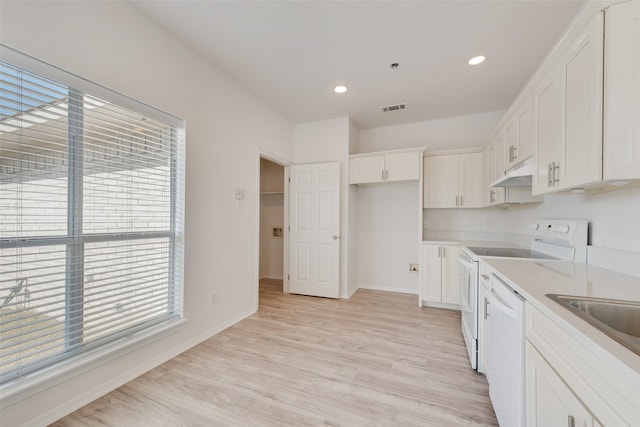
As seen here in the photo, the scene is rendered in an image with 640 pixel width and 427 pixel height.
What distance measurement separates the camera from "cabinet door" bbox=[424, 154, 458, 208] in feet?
11.7

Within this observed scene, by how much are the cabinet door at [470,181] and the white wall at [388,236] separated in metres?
0.68

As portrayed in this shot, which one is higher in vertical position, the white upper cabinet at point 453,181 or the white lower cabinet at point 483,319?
the white upper cabinet at point 453,181

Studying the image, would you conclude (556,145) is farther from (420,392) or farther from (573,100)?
(420,392)

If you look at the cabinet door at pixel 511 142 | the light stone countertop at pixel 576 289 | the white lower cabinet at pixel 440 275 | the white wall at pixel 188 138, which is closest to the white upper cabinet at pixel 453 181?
the white lower cabinet at pixel 440 275

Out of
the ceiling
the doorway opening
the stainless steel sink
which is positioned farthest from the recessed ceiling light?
the doorway opening

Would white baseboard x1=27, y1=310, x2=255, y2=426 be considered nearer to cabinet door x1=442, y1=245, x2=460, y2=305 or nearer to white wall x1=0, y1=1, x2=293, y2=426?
white wall x1=0, y1=1, x2=293, y2=426

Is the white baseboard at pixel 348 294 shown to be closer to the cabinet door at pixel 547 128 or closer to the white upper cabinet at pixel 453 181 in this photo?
the white upper cabinet at pixel 453 181

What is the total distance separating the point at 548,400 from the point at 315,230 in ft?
10.5

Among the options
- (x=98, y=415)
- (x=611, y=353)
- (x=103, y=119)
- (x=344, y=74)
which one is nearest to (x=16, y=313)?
(x=98, y=415)

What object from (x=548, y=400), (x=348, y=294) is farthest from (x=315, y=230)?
(x=548, y=400)

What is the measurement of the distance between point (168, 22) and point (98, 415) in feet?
9.43

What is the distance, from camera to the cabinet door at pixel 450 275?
328 cm

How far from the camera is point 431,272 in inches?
135

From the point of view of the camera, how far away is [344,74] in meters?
2.76
